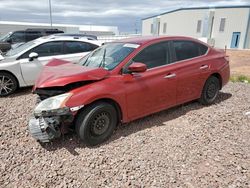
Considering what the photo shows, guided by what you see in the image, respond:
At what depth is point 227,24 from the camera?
108 ft

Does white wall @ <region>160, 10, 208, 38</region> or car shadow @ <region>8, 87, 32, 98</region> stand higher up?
white wall @ <region>160, 10, 208, 38</region>

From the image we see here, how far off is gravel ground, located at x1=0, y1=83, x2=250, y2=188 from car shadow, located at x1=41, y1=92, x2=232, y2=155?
2 cm

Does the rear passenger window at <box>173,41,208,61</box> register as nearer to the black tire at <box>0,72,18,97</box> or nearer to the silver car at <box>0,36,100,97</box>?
the silver car at <box>0,36,100,97</box>

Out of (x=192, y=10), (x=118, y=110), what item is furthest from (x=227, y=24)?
(x=118, y=110)

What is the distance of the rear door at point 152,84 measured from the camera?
3.64 m

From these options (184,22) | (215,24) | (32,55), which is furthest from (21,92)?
(184,22)

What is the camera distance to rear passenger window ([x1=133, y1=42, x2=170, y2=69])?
383 centimetres

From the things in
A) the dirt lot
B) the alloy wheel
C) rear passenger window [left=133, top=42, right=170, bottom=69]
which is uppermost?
rear passenger window [left=133, top=42, right=170, bottom=69]

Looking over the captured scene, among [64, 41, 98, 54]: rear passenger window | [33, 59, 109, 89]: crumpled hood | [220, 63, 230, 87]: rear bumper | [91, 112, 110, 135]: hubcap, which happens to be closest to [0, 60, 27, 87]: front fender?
[64, 41, 98, 54]: rear passenger window

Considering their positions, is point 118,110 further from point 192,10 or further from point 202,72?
point 192,10

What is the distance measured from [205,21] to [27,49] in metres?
34.4

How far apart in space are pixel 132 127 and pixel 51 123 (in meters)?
1.50

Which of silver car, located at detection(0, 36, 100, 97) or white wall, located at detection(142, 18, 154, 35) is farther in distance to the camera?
white wall, located at detection(142, 18, 154, 35)

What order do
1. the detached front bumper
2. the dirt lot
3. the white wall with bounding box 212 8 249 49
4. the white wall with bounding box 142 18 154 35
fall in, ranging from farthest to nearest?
1. the white wall with bounding box 142 18 154 35
2. the white wall with bounding box 212 8 249 49
3. the dirt lot
4. the detached front bumper
